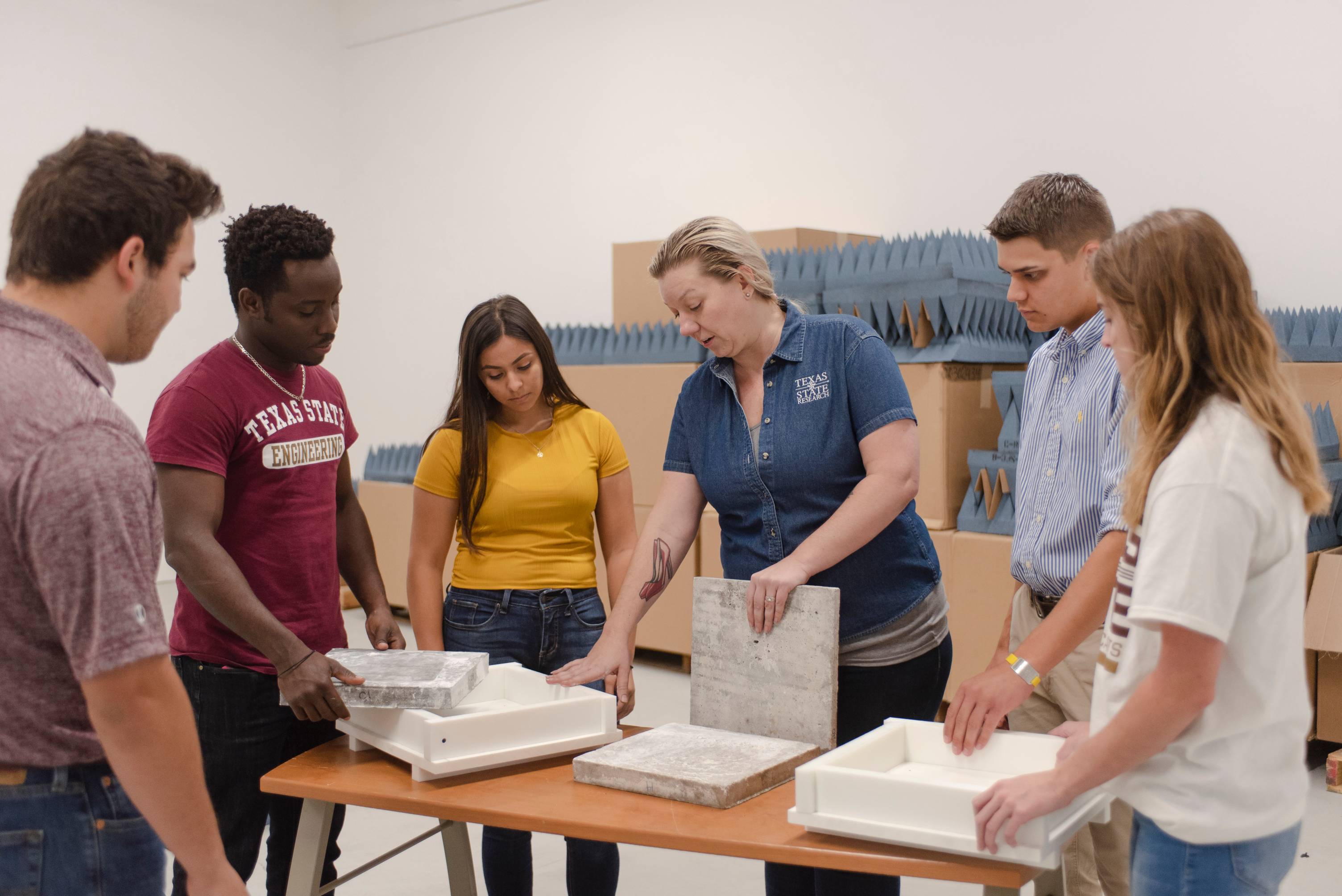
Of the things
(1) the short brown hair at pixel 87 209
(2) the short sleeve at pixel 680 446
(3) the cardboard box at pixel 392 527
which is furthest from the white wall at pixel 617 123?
(1) the short brown hair at pixel 87 209

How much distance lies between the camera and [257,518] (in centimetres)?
196

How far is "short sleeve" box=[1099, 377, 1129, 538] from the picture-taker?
173 centimetres

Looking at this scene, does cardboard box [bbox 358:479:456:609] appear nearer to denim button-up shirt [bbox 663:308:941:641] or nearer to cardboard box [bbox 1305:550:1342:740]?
cardboard box [bbox 1305:550:1342:740]

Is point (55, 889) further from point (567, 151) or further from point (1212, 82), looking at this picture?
point (567, 151)

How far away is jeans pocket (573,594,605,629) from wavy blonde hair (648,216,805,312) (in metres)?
0.72

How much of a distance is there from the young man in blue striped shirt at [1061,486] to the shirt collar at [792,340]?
39 centimetres

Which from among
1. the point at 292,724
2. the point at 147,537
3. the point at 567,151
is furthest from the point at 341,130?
the point at 147,537

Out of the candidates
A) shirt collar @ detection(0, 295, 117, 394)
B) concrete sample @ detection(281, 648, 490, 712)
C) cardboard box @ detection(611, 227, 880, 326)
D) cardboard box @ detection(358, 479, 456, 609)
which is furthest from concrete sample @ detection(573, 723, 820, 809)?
cardboard box @ detection(358, 479, 456, 609)

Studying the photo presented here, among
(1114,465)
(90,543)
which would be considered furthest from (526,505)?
(90,543)

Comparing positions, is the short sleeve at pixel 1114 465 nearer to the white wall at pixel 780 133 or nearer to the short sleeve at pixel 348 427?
the short sleeve at pixel 348 427

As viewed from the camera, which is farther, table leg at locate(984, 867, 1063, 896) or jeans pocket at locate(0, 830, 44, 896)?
table leg at locate(984, 867, 1063, 896)

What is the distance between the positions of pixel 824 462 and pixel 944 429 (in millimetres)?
2293

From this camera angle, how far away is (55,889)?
1.18 meters

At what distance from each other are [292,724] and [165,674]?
0.96m
